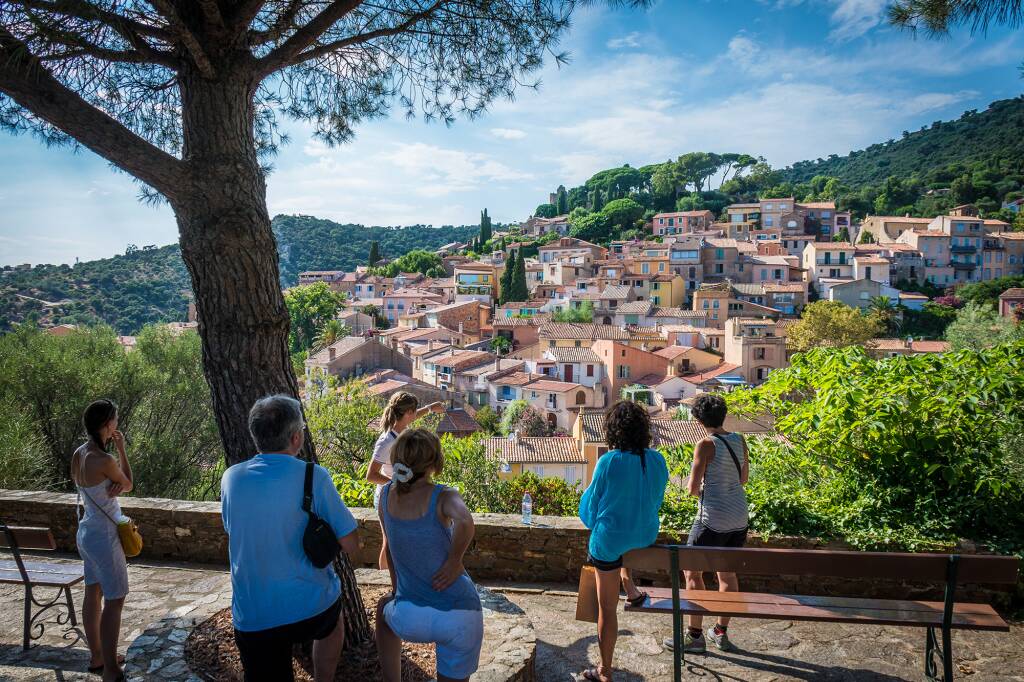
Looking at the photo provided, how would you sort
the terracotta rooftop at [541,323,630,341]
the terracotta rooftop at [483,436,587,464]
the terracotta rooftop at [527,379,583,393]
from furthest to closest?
the terracotta rooftop at [541,323,630,341], the terracotta rooftop at [527,379,583,393], the terracotta rooftop at [483,436,587,464]

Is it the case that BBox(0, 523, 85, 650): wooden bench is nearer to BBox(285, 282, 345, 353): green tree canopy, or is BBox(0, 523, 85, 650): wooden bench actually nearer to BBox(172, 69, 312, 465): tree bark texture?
BBox(172, 69, 312, 465): tree bark texture

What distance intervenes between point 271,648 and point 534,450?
2276 centimetres

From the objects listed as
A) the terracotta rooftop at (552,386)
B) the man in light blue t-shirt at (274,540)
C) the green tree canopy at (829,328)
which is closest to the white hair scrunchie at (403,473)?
the man in light blue t-shirt at (274,540)

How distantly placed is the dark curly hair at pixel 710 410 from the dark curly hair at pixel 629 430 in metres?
0.47

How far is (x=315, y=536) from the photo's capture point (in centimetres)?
219

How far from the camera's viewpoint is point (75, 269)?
54656 millimetres

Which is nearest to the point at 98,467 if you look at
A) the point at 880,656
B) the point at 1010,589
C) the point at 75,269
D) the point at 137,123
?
the point at 137,123

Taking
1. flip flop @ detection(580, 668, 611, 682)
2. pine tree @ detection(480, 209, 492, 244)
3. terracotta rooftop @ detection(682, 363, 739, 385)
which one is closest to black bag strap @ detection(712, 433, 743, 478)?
flip flop @ detection(580, 668, 611, 682)

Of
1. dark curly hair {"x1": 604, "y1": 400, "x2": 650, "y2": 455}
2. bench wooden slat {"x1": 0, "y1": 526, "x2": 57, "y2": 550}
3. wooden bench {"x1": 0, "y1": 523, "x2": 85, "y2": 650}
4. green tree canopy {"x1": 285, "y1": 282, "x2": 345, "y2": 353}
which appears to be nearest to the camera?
dark curly hair {"x1": 604, "y1": 400, "x2": 650, "y2": 455}

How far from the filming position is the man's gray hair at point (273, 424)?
7.29ft

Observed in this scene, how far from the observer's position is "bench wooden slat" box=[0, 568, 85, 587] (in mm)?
3564

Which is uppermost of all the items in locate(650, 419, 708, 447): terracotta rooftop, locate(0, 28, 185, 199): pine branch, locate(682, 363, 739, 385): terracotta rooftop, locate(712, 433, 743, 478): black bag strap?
locate(0, 28, 185, 199): pine branch

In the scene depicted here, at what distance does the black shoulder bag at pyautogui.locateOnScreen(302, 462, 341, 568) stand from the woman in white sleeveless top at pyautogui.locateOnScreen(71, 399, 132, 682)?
1462mm

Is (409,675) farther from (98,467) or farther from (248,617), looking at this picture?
(98,467)
